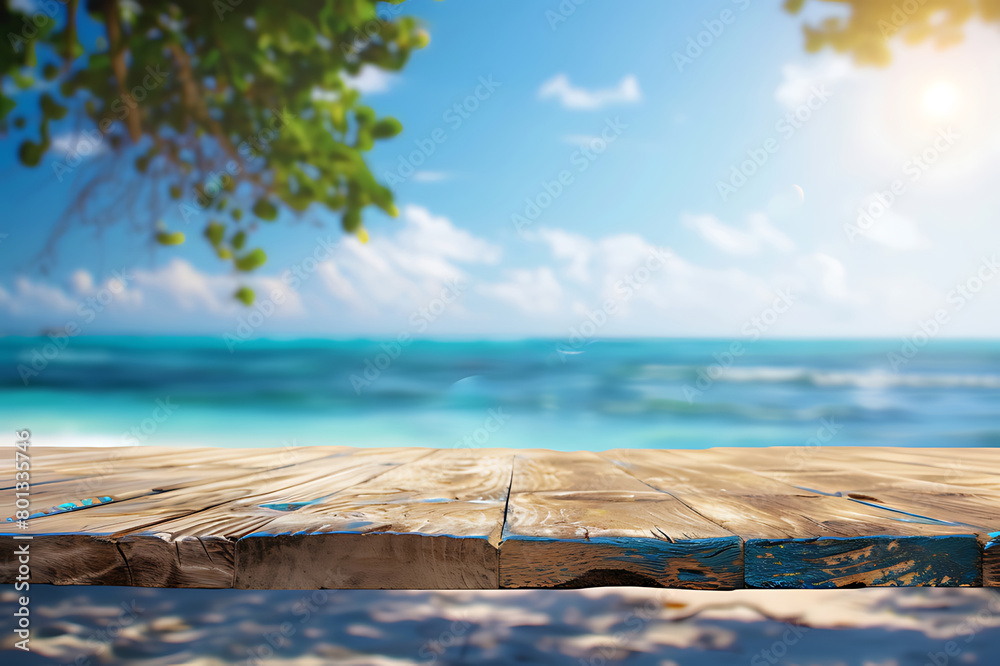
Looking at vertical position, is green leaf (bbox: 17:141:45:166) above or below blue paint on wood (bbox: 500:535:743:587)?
above

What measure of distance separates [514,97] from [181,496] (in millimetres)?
7944

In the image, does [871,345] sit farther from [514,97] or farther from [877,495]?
[877,495]

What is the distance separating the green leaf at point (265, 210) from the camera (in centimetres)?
262

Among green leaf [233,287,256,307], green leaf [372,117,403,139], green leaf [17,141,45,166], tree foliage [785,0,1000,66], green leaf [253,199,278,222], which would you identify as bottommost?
green leaf [233,287,256,307]

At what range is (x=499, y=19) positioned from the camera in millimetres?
5621

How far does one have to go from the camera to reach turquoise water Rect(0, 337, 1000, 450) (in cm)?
695

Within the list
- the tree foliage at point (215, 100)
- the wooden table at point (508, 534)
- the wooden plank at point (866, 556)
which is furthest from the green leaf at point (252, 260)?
the wooden plank at point (866, 556)

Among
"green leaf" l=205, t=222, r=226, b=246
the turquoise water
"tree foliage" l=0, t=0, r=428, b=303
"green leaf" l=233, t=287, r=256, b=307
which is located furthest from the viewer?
the turquoise water

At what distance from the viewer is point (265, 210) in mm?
2631

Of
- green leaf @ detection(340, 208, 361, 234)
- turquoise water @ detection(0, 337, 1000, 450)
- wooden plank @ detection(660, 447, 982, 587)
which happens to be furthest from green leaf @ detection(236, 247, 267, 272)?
turquoise water @ detection(0, 337, 1000, 450)

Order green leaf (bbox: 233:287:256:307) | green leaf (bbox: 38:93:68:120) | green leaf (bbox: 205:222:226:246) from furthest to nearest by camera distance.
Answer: green leaf (bbox: 205:222:226:246)
green leaf (bbox: 233:287:256:307)
green leaf (bbox: 38:93:68:120)

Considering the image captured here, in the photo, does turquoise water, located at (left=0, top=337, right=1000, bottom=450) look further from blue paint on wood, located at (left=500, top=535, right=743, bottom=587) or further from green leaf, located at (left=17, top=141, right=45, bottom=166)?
blue paint on wood, located at (left=500, top=535, right=743, bottom=587)

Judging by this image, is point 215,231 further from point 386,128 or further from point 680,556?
point 680,556

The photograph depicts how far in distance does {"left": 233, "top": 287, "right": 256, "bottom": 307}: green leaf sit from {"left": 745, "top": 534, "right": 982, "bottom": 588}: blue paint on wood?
2397mm
